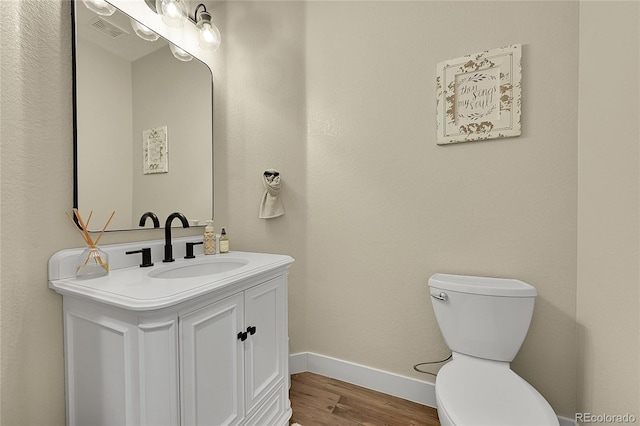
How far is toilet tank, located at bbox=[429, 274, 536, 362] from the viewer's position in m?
1.11


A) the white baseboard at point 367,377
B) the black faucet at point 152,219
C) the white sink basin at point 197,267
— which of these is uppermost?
the black faucet at point 152,219

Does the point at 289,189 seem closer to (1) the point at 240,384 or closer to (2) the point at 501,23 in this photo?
(1) the point at 240,384

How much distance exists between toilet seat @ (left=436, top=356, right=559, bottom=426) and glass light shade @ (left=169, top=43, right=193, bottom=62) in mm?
1999

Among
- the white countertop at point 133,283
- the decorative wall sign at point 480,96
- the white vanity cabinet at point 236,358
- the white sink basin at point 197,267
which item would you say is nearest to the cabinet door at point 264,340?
the white vanity cabinet at point 236,358

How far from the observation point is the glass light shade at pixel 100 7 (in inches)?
41.5

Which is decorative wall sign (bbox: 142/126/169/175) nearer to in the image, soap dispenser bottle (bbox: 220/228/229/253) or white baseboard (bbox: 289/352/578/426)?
soap dispenser bottle (bbox: 220/228/229/253)

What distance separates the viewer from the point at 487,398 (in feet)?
2.99

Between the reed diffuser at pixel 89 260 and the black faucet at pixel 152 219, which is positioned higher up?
the black faucet at pixel 152 219

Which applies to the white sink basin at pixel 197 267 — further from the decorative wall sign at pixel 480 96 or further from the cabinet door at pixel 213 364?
the decorative wall sign at pixel 480 96

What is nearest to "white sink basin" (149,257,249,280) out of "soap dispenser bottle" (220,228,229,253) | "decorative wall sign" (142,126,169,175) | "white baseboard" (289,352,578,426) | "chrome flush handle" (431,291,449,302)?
"soap dispenser bottle" (220,228,229,253)

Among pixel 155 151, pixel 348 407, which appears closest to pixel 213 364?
pixel 348 407

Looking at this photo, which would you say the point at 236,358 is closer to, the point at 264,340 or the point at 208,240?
the point at 264,340

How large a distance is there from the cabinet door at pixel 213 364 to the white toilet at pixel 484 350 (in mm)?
750

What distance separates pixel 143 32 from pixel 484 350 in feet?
7.15
